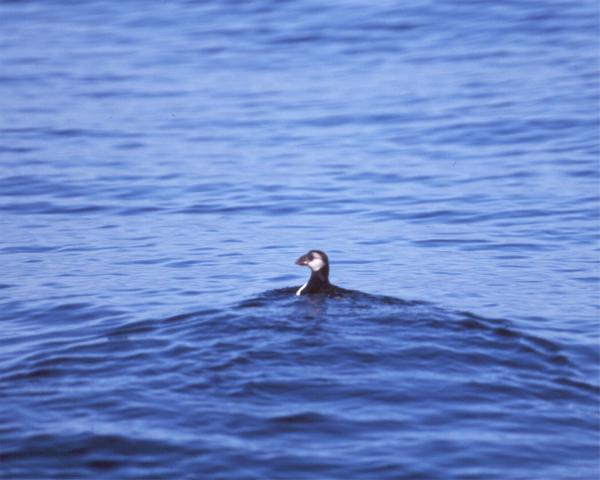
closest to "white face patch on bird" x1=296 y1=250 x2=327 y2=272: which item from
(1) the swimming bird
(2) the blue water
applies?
(1) the swimming bird

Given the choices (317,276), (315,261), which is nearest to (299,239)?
(315,261)

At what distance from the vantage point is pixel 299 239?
55.4 feet

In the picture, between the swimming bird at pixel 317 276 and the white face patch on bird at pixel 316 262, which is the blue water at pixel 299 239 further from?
the white face patch on bird at pixel 316 262

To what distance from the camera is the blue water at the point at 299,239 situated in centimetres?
868

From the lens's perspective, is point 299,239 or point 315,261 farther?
point 299,239

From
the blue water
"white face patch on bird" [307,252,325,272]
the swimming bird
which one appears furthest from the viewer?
"white face patch on bird" [307,252,325,272]

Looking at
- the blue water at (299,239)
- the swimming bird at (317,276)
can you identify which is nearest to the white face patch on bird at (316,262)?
the swimming bird at (317,276)

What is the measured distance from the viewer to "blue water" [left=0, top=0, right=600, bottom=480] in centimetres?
868

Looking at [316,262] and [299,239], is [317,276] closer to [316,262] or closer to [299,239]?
[316,262]

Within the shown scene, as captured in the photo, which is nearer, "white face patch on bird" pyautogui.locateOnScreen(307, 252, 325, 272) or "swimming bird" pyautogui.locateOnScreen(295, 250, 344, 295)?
"swimming bird" pyautogui.locateOnScreen(295, 250, 344, 295)

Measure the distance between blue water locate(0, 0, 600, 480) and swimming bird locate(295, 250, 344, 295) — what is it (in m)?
0.28

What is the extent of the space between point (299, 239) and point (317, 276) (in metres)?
3.98

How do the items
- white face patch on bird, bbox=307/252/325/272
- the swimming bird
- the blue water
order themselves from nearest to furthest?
1. the blue water
2. the swimming bird
3. white face patch on bird, bbox=307/252/325/272

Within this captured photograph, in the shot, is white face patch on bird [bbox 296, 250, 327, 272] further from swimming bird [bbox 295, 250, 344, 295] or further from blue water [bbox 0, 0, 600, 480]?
blue water [bbox 0, 0, 600, 480]
